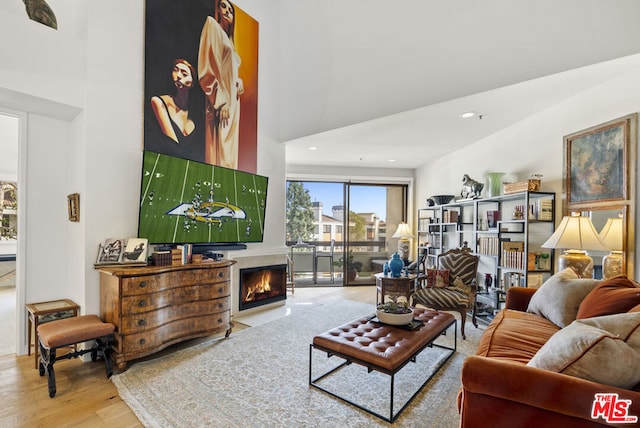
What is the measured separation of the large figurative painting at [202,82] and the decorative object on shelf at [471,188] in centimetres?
328

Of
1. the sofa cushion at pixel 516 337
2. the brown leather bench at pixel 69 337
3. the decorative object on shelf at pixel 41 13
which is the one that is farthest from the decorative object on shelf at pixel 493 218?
the decorative object on shelf at pixel 41 13

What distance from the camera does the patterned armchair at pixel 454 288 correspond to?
3.53 metres

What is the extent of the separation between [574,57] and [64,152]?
4.95m

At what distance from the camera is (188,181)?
132 inches

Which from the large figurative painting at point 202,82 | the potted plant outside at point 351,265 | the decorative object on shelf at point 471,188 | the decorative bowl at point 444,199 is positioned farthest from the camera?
the potted plant outside at point 351,265

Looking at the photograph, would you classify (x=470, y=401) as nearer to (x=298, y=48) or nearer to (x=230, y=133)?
(x=230, y=133)

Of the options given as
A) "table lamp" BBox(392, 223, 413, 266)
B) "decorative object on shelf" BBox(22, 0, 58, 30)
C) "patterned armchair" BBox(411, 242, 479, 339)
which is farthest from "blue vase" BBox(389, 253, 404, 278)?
"decorative object on shelf" BBox(22, 0, 58, 30)

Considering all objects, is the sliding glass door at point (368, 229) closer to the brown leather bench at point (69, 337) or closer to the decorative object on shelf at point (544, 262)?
the decorative object on shelf at point (544, 262)

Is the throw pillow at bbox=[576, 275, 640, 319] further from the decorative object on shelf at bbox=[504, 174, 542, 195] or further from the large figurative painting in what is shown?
the large figurative painting

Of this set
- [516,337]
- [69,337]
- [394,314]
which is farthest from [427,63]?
[69,337]

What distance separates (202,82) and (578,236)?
4314mm

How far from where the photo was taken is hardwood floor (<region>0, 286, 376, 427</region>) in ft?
6.48

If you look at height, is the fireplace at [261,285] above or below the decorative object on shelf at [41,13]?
below

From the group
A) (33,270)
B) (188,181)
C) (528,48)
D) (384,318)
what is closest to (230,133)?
(188,181)
